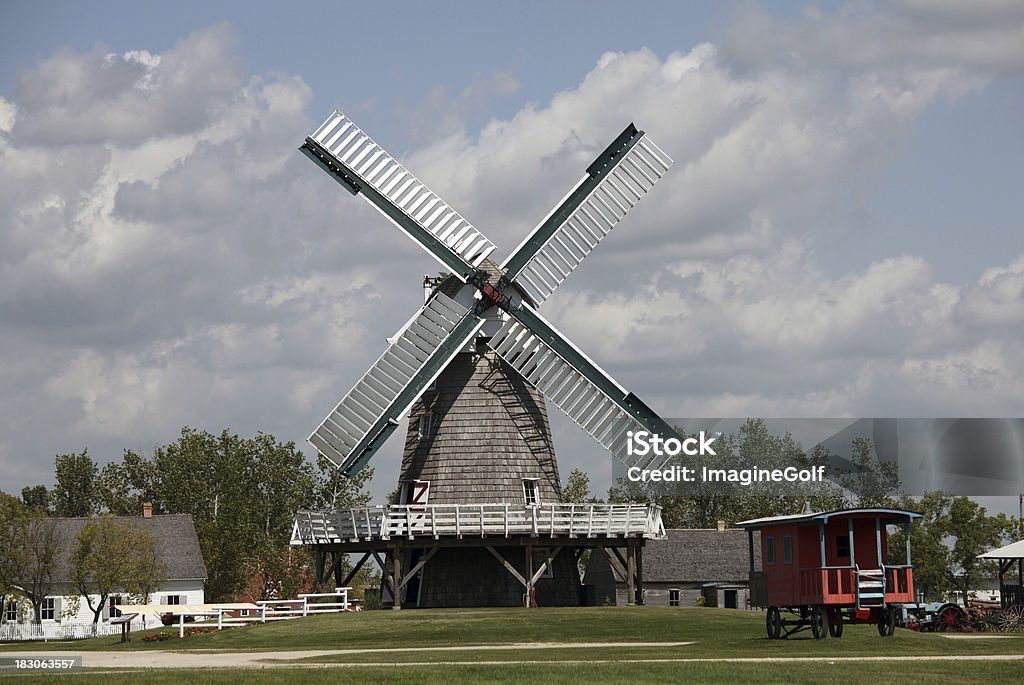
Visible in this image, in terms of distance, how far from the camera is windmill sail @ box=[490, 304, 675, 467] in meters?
44.1

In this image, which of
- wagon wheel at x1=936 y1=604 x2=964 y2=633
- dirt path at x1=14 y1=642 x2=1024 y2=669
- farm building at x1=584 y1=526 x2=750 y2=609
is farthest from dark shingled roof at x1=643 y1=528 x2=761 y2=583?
dirt path at x1=14 y1=642 x2=1024 y2=669

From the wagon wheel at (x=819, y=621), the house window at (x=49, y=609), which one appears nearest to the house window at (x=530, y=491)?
the wagon wheel at (x=819, y=621)

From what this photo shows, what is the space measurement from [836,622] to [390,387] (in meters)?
15.9

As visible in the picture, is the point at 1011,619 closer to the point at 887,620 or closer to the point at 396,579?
the point at 887,620

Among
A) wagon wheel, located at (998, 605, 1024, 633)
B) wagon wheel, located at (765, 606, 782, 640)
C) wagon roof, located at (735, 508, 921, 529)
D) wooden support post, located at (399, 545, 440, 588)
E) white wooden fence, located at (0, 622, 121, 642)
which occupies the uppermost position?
wagon roof, located at (735, 508, 921, 529)

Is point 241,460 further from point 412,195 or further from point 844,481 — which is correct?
point 412,195

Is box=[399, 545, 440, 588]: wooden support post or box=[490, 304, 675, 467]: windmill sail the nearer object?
box=[399, 545, 440, 588]: wooden support post

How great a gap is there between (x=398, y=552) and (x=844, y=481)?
42.5 meters

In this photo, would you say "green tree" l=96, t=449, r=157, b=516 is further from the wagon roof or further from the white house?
the wagon roof

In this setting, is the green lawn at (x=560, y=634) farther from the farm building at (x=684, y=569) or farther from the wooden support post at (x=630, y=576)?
the farm building at (x=684, y=569)

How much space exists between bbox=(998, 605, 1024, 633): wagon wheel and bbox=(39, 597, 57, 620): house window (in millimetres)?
38941

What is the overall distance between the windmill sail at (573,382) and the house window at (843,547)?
1218 centimetres

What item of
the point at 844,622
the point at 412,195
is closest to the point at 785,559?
the point at 844,622

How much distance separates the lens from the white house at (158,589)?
2354 inches
